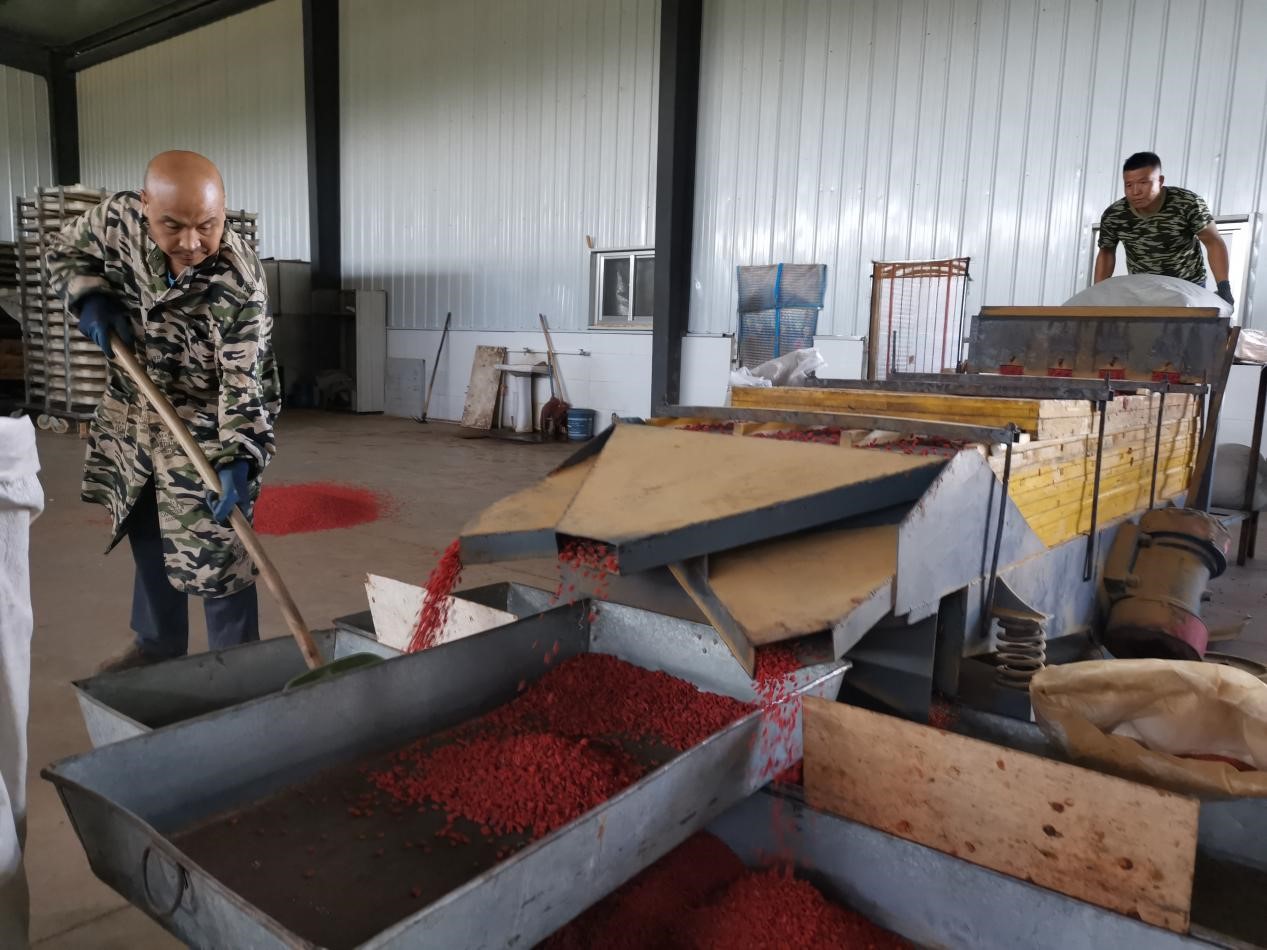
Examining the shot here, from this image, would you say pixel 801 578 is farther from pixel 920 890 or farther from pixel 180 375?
pixel 180 375

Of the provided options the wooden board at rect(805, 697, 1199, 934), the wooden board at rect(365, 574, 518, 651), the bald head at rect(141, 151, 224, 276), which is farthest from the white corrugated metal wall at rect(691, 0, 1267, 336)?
the bald head at rect(141, 151, 224, 276)

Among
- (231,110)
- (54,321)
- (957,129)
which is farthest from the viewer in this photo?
(231,110)

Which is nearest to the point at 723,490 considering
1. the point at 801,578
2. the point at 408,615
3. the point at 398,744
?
the point at 801,578

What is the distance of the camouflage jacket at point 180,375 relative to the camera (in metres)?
2.36

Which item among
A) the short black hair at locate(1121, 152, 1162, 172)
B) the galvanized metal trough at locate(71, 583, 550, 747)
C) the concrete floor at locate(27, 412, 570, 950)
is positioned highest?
the short black hair at locate(1121, 152, 1162, 172)

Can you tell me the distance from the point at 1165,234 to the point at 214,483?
4.72m

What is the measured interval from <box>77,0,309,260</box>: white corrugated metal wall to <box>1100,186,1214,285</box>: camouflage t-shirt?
10.7m

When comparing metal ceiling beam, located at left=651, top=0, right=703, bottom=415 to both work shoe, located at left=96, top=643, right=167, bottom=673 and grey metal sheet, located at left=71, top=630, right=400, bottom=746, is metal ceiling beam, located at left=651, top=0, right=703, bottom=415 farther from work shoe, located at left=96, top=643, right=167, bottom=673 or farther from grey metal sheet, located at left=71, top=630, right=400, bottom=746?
grey metal sheet, located at left=71, top=630, right=400, bottom=746

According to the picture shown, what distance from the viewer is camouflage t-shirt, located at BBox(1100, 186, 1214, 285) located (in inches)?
184

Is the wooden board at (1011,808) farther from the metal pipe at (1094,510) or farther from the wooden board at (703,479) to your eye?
the metal pipe at (1094,510)

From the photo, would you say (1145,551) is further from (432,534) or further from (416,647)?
(432,534)

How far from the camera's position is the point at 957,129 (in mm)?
7234

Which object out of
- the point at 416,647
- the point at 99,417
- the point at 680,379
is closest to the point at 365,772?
the point at 416,647

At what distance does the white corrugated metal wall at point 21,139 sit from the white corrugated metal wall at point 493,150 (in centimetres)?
708
